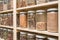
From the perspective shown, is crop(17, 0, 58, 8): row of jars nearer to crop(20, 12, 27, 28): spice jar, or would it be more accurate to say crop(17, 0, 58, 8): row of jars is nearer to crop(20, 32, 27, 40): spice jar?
crop(20, 12, 27, 28): spice jar

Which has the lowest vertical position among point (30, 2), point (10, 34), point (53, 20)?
point (10, 34)

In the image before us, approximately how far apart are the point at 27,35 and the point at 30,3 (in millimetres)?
281

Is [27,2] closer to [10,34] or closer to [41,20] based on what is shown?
[41,20]

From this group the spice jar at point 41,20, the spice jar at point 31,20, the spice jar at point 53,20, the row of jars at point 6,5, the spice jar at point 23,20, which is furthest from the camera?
the row of jars at point 6,5

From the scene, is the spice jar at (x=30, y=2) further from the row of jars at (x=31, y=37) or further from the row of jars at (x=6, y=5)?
the row of jars at (x=6, y=5)

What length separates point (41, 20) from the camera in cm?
93

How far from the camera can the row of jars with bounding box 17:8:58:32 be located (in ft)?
2.64

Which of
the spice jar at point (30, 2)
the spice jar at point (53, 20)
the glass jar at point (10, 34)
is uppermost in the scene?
the spice jar at point (30, 2)

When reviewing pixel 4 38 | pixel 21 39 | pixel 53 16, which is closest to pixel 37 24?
pixel 53 16

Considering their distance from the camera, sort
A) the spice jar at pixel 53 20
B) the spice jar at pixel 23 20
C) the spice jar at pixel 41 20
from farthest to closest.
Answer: the spice jar at pixel 23 20, the spice jar at pixel 41 20, the spice jar at pixel 53 20

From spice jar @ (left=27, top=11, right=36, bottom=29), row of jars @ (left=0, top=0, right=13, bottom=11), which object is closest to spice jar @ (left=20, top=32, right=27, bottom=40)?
spice jar @ (left=27, top=11, right=36, bottom=29)

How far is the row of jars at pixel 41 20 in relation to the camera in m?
0.80

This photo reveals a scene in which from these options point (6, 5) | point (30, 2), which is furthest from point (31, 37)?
point (6, 5)

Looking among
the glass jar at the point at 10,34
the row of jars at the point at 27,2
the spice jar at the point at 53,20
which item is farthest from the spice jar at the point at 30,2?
the glass jar at the point at 10,34
